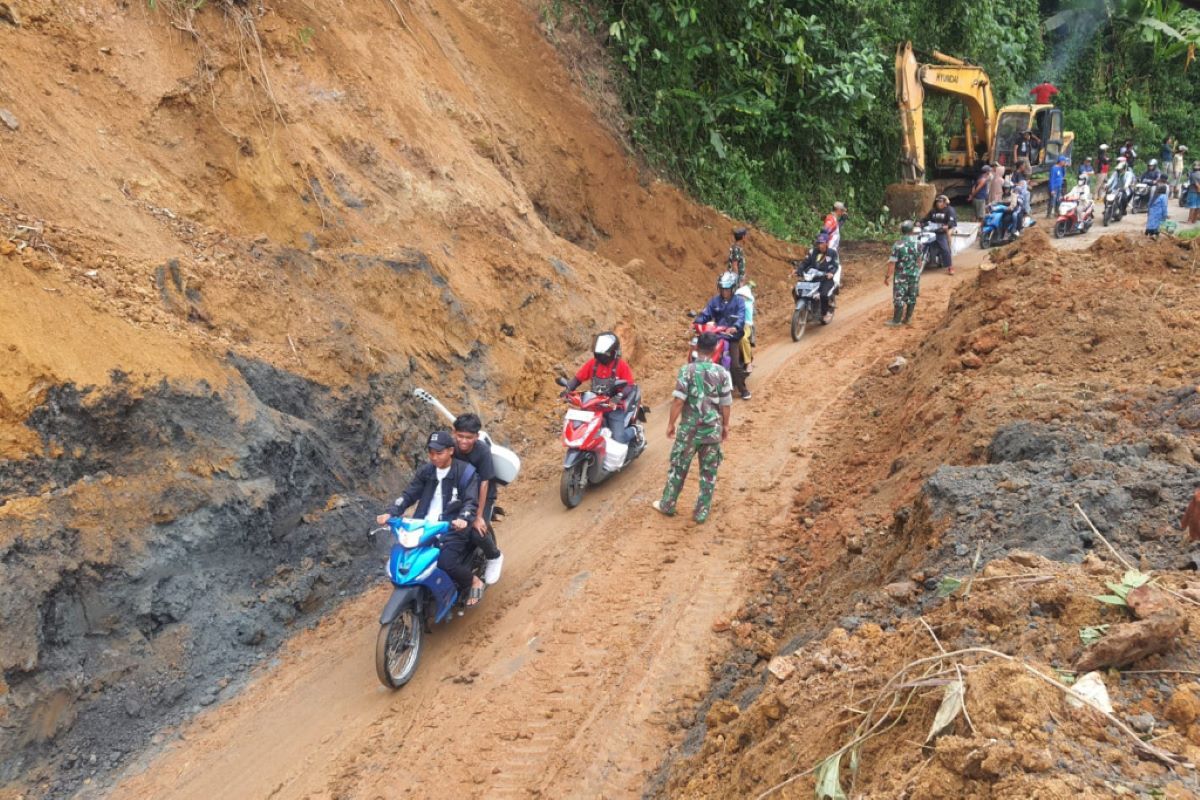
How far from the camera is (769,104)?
749 inches

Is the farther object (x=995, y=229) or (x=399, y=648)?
(x=995, y=229)

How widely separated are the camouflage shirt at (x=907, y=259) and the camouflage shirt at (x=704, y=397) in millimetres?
7272

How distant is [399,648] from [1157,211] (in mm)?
18942

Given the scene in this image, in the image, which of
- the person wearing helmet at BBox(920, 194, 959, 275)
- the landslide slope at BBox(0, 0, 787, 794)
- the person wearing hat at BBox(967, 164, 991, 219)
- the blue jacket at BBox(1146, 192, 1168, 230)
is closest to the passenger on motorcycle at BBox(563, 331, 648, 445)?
the landslide slope at BBox(0, 0, 787, 794)

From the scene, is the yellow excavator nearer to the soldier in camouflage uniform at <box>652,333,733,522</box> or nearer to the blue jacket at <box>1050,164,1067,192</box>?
the blue jacket at <box>1050,164,1067,192</box>

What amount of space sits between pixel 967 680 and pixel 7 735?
5708 millimetres

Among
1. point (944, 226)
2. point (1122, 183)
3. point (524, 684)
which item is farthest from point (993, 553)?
point (1122, 183)

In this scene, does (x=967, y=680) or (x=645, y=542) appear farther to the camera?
(x=645, y=542)

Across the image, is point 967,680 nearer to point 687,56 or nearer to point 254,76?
point 254,76

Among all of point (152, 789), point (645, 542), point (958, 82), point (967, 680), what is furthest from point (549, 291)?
point (958, 82)

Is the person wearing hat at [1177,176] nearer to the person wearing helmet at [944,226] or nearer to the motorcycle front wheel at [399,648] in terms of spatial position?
the person wearing helmet at [944,226]

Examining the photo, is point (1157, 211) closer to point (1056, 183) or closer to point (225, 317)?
point (1056, 183)

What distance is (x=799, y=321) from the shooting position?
14.1 metres

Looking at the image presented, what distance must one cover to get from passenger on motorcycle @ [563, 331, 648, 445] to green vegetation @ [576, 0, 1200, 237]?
10081mm
